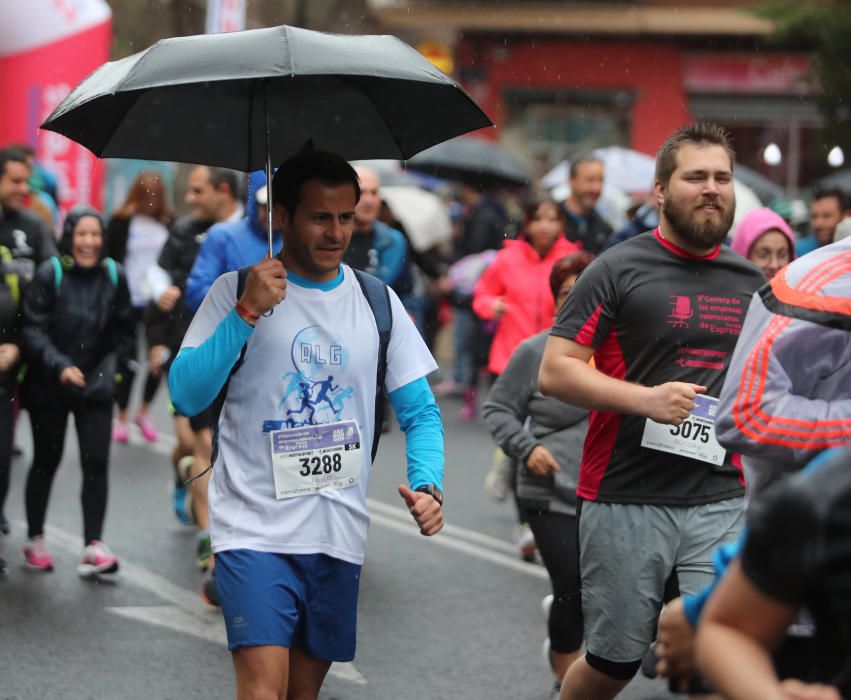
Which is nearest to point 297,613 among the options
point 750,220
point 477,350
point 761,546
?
point 761,546

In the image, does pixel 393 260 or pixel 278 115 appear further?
pixel 393 260

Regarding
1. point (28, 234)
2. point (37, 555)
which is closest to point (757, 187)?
point (28, 234)

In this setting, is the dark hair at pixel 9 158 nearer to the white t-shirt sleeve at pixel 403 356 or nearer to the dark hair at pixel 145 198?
the dark hair at pixel 145 198

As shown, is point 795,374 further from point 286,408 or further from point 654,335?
point 286,408

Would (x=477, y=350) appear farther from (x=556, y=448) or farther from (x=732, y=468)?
(x=732, y=468)

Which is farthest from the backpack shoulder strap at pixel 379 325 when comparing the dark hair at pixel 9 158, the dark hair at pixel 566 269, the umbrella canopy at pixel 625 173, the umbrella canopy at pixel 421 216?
the umbrella canopy at pixel 421 216

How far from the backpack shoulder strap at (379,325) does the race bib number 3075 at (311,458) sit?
0.12m

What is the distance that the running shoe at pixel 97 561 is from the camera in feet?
25.0

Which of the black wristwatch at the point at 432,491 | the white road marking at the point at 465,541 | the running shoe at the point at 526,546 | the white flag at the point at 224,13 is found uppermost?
the white flag at the point at 224,13

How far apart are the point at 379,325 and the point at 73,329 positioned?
3.79 metres

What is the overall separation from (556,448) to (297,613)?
2192 millimetres

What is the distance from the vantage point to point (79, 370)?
25.2 ft

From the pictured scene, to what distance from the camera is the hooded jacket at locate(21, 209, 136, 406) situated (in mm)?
7715

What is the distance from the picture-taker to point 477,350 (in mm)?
15031
